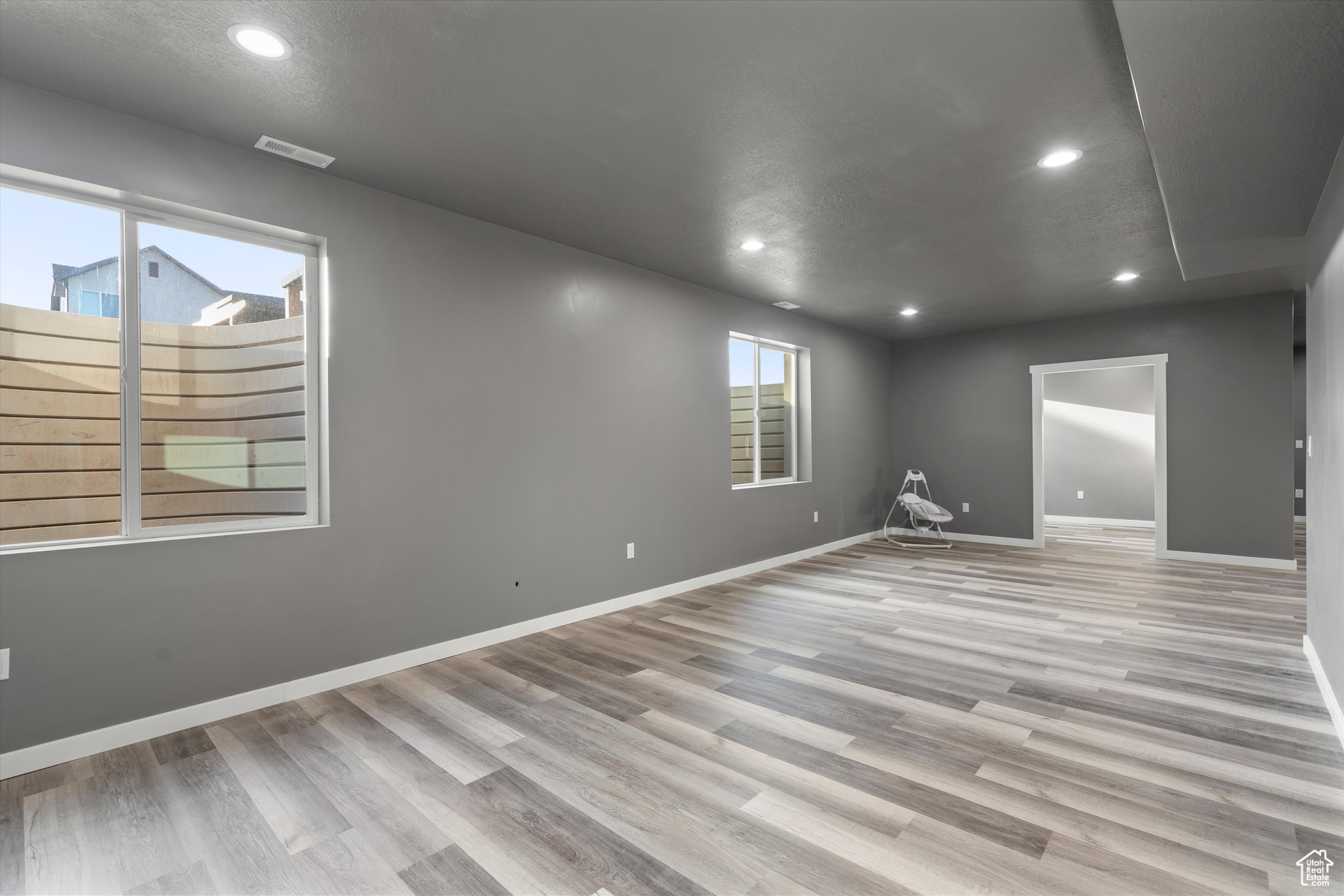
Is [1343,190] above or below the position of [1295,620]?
above

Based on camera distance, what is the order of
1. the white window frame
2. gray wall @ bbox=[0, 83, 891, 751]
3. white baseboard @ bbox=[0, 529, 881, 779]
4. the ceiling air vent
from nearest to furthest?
white baseboard @ bbox=[0, 529, 881, 779] < gray wall @ bbox=[0, 83, 891, 751] < the ceiling air vent < the white window frame

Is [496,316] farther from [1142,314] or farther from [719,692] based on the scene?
[1142,314]

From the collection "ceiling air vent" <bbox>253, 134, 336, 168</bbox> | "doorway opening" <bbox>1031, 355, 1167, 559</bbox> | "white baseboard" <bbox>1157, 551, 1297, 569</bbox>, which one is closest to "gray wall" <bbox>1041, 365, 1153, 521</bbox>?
"doorway opening" <bbox>1031, 355, 1167, 559</bbox>

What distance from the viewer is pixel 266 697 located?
2.91 meters

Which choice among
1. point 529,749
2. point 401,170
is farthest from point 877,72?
point 529,749

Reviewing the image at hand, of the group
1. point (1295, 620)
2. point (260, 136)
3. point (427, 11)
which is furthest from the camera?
point (1295, 620)

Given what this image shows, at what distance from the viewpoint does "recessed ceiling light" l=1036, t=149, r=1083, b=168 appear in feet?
9.66

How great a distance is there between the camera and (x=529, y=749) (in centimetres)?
247

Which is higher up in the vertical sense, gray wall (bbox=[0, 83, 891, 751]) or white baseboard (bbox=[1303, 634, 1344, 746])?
gray wall (bbox=[0, 83, 891, 751])

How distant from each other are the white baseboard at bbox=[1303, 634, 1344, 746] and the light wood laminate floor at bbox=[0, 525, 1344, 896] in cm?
5

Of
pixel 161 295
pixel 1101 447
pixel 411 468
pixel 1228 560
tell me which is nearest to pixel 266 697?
pixel 411 468

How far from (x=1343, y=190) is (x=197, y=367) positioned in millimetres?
4680

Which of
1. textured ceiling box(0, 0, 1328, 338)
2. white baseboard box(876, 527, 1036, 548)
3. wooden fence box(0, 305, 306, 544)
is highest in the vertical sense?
textured ceiling box(0, 0, 1328, 338)

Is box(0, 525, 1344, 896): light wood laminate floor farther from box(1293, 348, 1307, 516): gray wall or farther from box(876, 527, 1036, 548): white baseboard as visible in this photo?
box(1293, 348, 1307, 516): gray wall
